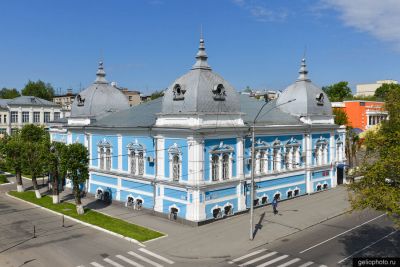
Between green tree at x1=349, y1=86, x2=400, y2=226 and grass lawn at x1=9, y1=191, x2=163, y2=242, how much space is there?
12210 mm

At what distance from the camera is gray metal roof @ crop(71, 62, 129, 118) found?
116 feet

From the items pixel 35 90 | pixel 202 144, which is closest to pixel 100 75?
pixel 202 144

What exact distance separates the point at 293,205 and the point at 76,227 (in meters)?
16.1

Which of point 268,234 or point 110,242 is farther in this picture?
point 268,234

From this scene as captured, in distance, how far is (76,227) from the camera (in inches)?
992

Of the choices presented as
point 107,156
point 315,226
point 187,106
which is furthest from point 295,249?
point 107,156

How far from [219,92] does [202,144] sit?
3.84 meters

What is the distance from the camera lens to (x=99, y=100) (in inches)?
1406

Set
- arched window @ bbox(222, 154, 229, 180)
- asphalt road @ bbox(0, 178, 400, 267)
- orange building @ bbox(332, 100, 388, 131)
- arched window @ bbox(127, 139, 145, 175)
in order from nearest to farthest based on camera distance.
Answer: asphalt road @ bbox(0, 178, 400, 267) < arched window @ bbox(222, 154, 229, 180) < arched window @ bbox(127, 139, 145, 175) < orange building @ bbox(332, 100, 388, 131)

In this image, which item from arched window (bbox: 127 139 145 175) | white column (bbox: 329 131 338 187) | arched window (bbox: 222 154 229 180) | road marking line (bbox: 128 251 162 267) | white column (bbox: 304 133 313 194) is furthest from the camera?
white column (bbox: 329 131 338 187)

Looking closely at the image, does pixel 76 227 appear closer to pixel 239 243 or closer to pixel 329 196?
pixel 239 243

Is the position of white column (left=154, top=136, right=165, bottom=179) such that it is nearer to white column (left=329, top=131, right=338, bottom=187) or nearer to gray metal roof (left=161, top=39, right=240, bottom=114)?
gray metal roof (left=161, top=39, right=240, bottom=114)

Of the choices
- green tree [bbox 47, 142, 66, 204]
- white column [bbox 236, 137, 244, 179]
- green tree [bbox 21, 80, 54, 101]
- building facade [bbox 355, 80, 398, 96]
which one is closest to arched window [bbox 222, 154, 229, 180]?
white column [bbox 236, 137, 244, 179]

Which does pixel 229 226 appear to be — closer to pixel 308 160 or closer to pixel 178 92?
pixel 178 92
